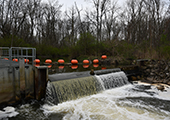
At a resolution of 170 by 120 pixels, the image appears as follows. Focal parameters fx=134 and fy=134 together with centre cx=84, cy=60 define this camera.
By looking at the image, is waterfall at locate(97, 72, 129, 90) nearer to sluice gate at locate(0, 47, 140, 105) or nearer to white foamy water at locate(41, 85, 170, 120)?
sluice gate at locate(0, 47, 140, 105)

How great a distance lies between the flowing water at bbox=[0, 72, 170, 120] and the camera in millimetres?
6065

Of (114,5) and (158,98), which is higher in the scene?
(114,5)

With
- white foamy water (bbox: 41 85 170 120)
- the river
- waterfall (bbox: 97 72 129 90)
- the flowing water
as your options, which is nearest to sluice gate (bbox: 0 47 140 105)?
the flowing water

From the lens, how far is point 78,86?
8.72 meters

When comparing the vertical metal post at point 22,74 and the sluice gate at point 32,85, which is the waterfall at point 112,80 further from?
the vertical metal post at point 22,74

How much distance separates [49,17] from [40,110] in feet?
109

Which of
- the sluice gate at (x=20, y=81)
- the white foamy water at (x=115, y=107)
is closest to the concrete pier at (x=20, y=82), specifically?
the sluice gate at (x=20, y=81)

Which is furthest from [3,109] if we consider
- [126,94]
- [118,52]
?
[118,52]

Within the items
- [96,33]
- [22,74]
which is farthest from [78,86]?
[96,33]

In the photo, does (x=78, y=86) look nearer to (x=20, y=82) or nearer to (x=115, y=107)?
(x=115, y=107)

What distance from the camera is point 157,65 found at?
14.2 metres

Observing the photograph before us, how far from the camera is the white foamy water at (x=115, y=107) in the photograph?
240 inches

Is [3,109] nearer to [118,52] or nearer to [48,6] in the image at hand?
[118,52]

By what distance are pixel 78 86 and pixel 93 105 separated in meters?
1.83
